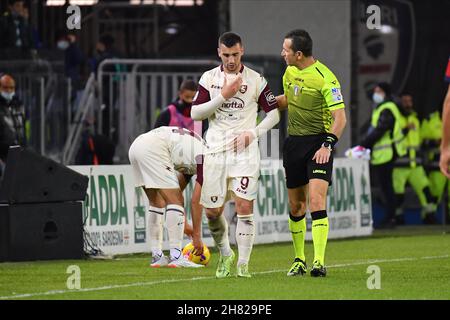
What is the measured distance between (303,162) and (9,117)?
26.0ft

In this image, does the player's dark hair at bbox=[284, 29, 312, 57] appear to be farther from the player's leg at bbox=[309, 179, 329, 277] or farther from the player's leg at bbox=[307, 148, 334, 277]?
the player's leg at bbox=[309, 179, 329, 277]

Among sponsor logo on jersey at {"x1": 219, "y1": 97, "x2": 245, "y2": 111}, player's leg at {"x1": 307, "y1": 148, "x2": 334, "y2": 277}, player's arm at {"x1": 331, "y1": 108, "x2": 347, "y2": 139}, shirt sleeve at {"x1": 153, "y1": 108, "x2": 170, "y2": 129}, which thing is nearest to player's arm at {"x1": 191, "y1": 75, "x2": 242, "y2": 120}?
sponsor logo on jersey at {"x1": 219, "y1": 97, "x2": 245, "y2": 111}

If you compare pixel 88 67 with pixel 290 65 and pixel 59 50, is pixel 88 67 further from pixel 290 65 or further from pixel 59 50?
pixel 290 65

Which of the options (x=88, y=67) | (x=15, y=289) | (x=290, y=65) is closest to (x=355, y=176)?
(x=88, y=67)

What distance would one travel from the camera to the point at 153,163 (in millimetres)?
14492

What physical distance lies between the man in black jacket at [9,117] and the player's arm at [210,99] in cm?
746

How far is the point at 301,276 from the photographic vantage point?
12.3 m

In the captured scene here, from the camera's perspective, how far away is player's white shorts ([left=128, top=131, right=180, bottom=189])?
14.4m

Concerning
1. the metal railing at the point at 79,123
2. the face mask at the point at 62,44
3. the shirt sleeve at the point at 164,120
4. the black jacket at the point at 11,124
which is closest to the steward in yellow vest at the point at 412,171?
the metal railing at the point at 79,123

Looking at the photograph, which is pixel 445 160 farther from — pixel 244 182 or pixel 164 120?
pixel 164 120

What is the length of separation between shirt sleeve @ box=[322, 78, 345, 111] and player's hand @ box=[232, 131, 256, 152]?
0.89 metres

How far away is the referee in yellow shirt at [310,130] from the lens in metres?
12.3

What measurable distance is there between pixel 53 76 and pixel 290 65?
9.58 m
